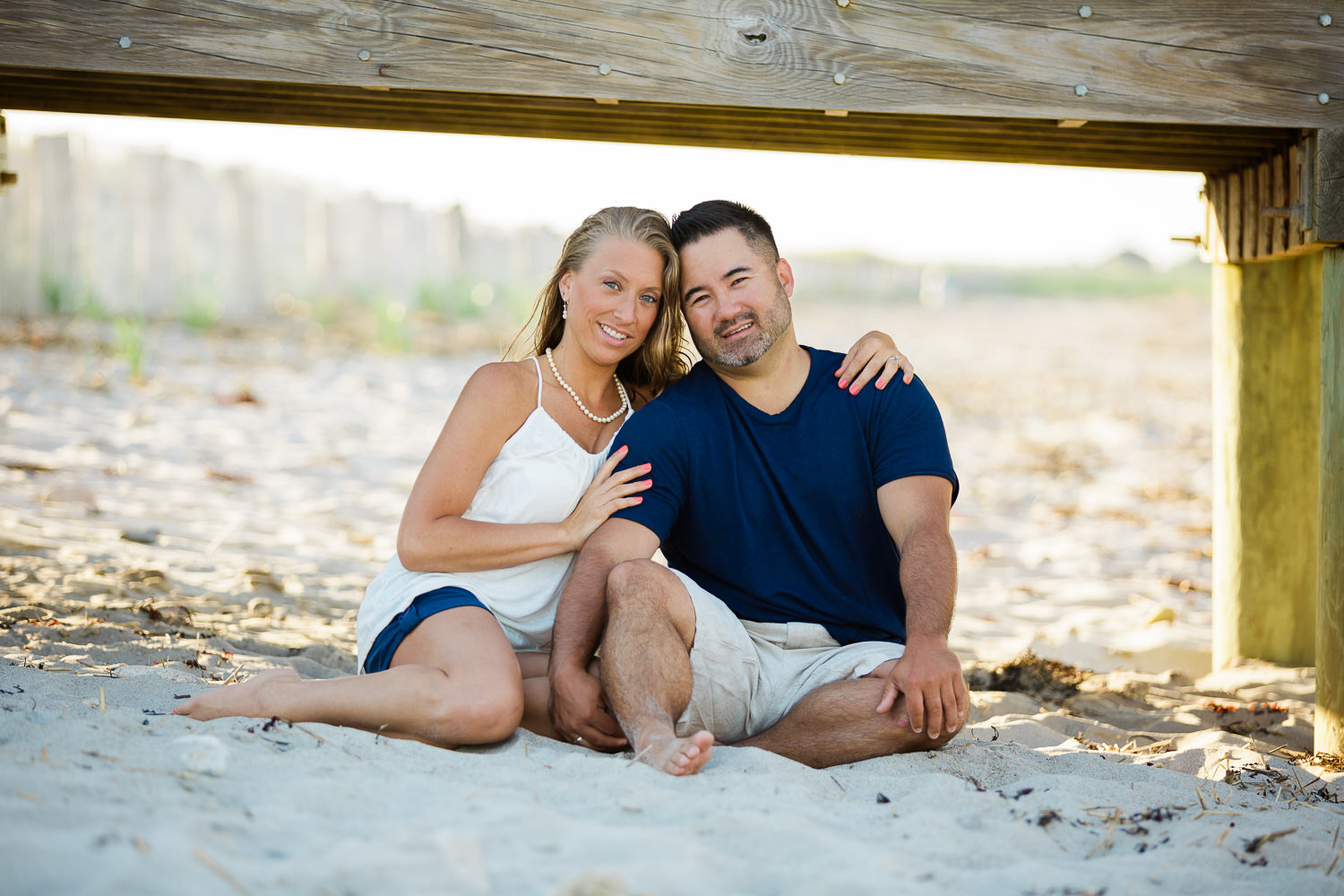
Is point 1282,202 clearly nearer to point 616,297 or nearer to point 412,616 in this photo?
point 616,297

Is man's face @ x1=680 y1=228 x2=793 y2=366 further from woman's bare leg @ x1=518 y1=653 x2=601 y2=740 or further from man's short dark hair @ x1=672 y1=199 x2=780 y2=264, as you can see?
woman's bare leg @ x1=518 y1=653 x2=601 y2=740

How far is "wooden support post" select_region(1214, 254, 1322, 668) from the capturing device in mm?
4500

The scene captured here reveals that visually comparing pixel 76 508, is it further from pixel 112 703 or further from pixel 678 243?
pixel 678 243

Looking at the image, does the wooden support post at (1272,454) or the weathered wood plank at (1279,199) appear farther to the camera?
the wooden support post at (1272,454)

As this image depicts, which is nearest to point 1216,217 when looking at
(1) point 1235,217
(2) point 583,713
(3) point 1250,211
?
(1) point 1235,217

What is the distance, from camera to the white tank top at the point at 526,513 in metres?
3.24

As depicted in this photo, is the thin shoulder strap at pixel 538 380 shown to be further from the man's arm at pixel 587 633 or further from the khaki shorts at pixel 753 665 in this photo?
the khaki shorts at pixel 753 665

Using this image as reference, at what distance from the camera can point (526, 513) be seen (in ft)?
10.8

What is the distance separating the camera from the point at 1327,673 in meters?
3.43

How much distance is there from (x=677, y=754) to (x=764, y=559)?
2.67 ft

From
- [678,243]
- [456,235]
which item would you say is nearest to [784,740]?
[678,243]

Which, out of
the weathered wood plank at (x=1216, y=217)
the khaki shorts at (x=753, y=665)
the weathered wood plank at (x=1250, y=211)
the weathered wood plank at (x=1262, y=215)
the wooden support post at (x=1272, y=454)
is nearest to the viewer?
the khaki shorts at (x=753, y=665)

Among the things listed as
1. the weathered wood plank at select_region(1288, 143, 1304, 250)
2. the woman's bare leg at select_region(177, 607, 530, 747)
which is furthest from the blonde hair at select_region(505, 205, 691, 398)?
the weathered wood plank at select_region(1288, 143, 1304, 250)

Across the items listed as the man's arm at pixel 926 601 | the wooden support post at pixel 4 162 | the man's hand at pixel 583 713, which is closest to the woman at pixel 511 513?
the man's hand at pixel 583 713
